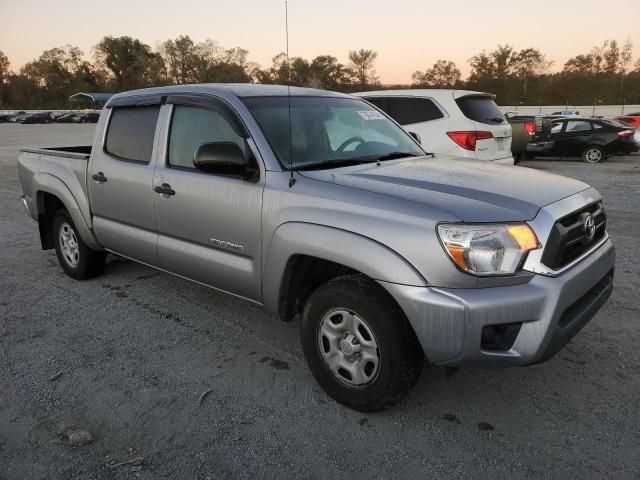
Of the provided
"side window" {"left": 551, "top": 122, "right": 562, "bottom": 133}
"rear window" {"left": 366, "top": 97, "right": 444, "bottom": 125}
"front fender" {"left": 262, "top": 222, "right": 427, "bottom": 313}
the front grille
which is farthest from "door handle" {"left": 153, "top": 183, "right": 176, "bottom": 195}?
"side window" {"left": 551, "top": 122, "right": 562, "bottom": 133}

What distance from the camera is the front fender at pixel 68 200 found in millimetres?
4594

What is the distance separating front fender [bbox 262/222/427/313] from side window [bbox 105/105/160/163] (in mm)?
1523

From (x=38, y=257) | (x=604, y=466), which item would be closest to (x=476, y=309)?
(x=604, y=466)

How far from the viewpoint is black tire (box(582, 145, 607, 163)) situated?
15.4 meters

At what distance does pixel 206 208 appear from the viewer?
11.0ft

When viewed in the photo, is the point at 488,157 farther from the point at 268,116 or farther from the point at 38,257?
the point at 38,257

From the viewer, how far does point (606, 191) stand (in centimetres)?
973

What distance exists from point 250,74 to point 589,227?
82378mm

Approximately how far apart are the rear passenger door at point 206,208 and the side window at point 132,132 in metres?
0.21

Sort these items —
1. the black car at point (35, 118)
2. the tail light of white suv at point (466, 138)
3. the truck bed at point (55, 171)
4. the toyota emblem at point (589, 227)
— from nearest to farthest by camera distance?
the toyota emblem at point (589, 227)
the truck bed at point (55, 171)
the tail light of white suv at point (466, 138)
the black car at point (35, 118)

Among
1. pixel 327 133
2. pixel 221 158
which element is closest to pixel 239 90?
pixel 327 133

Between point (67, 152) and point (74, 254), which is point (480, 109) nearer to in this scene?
point (67, 152)

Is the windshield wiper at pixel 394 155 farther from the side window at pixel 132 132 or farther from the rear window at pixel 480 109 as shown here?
the rear window at pixel 480 109

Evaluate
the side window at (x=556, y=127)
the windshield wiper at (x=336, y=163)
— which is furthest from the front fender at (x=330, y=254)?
the side window at (x=556, y=127)
